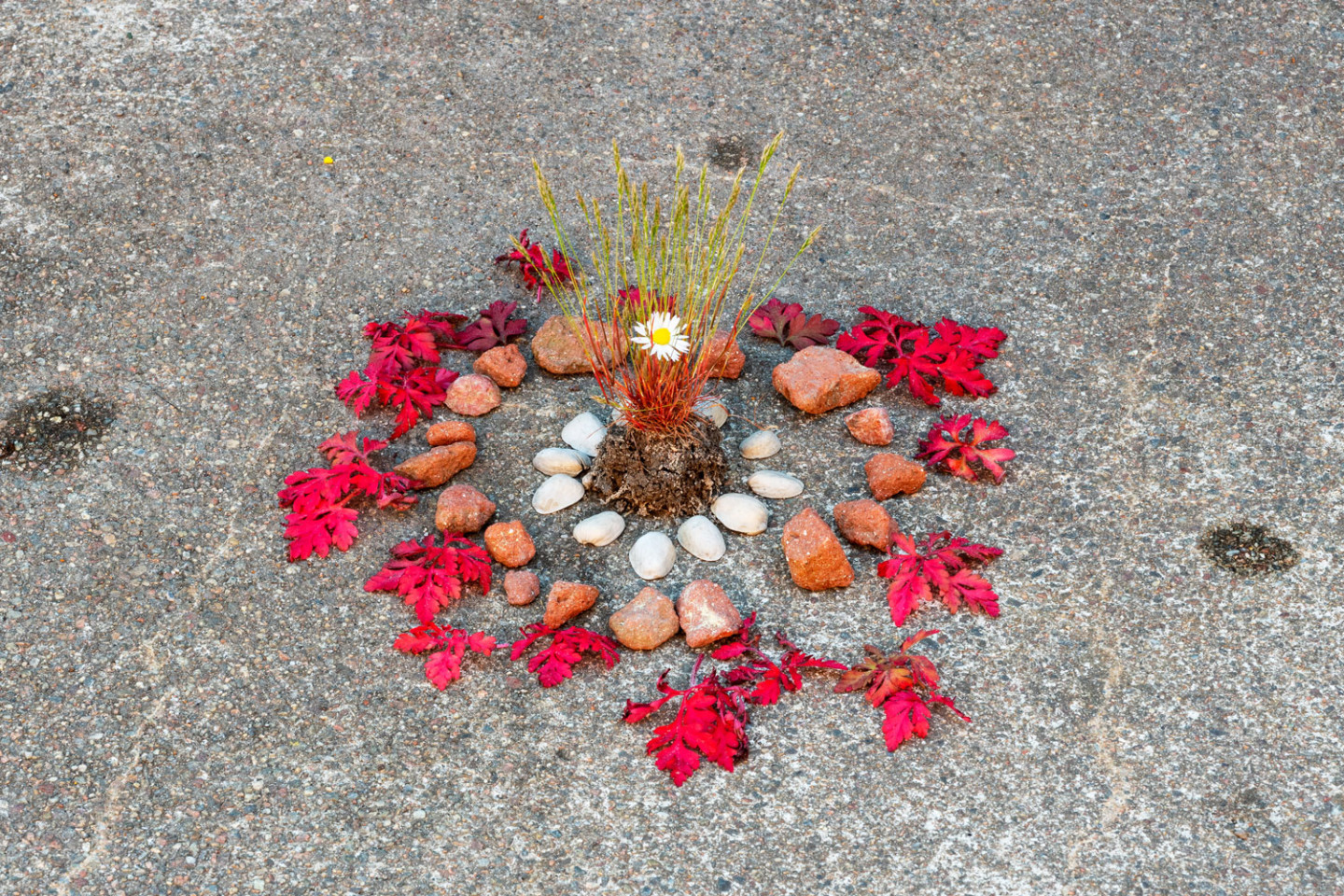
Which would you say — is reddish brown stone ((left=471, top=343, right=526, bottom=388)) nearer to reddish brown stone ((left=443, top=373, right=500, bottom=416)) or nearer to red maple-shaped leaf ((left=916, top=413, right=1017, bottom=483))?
reddish brown stone ((left=443, top=373, right=500, bottom=416))

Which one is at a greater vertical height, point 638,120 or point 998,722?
point 638,120

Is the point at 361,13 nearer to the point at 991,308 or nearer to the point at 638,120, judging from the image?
the point at 638,120

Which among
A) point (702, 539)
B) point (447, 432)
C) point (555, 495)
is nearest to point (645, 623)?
point (702, 539)

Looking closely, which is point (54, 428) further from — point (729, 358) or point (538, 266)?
point (729, 358)

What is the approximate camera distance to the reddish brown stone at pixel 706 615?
9.91 feet

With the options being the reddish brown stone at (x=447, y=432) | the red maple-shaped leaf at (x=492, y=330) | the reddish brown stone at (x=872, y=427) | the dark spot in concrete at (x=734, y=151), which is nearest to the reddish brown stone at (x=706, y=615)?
the reddish brown stone at (x=872, y=427)

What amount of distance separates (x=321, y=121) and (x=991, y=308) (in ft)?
8.87

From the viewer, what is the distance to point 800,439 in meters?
3.65

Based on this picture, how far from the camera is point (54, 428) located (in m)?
3.61

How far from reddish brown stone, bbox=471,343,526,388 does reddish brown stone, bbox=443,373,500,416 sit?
0.06 metres

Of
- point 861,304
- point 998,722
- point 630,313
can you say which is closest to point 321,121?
point 630,313

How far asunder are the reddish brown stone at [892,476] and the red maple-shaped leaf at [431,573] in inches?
45.3

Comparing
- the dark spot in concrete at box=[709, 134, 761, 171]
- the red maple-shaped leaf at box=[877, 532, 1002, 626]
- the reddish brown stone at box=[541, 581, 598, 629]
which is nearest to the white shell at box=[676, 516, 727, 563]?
the reddish brown stone at box=[541, 581, 598, 629]

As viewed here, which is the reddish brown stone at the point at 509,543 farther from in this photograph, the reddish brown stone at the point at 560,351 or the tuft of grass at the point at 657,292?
the reddish brown stone at the point at 560,351
